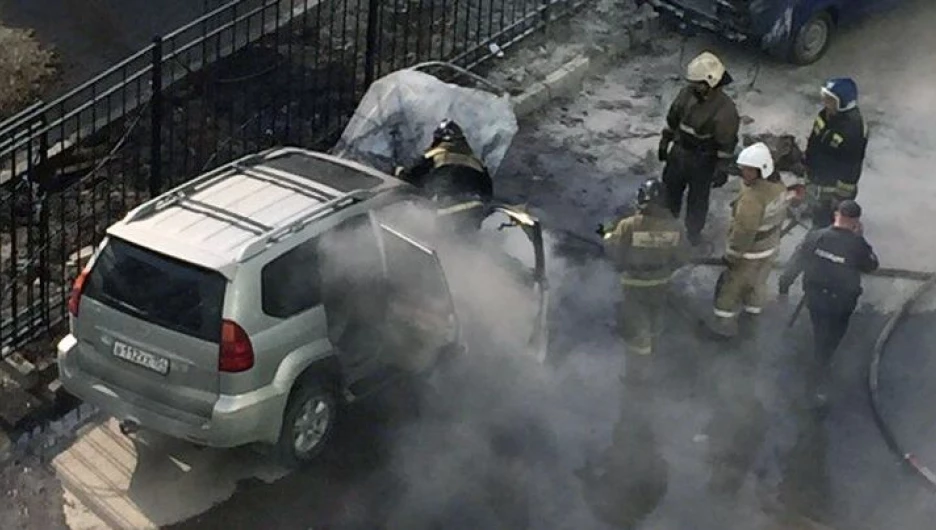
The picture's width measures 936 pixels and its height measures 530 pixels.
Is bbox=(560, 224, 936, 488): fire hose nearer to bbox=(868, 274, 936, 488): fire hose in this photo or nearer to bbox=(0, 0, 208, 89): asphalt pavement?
bbox=(868, 274, 936, 488): fire hose

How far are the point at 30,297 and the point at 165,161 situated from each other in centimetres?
220

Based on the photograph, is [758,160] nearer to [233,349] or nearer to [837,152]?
[837,152]

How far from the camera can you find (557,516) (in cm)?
896

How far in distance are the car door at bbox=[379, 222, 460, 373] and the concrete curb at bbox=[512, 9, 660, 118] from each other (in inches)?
168

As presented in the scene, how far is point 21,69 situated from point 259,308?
5.93m

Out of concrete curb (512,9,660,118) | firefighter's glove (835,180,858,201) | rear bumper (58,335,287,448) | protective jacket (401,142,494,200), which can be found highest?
protective jacket (401,142,494,200)

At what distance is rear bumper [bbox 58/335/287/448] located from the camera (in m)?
8.46

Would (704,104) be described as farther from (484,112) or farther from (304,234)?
(304,234)

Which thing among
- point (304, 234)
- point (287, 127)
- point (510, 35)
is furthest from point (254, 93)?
point (304, 234)

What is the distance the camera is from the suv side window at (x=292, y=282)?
855 cm

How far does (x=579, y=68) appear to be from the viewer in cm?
1388

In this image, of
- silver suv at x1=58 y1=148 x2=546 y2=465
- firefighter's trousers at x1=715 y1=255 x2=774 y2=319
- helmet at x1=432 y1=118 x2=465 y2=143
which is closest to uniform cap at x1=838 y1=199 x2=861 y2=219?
firefighter's trousers at x1=715 y1=255 x2=774 y2=319

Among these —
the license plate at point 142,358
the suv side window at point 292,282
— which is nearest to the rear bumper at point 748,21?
the suv side window at point 292,282

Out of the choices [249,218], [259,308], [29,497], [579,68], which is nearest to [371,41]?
[579,68]
